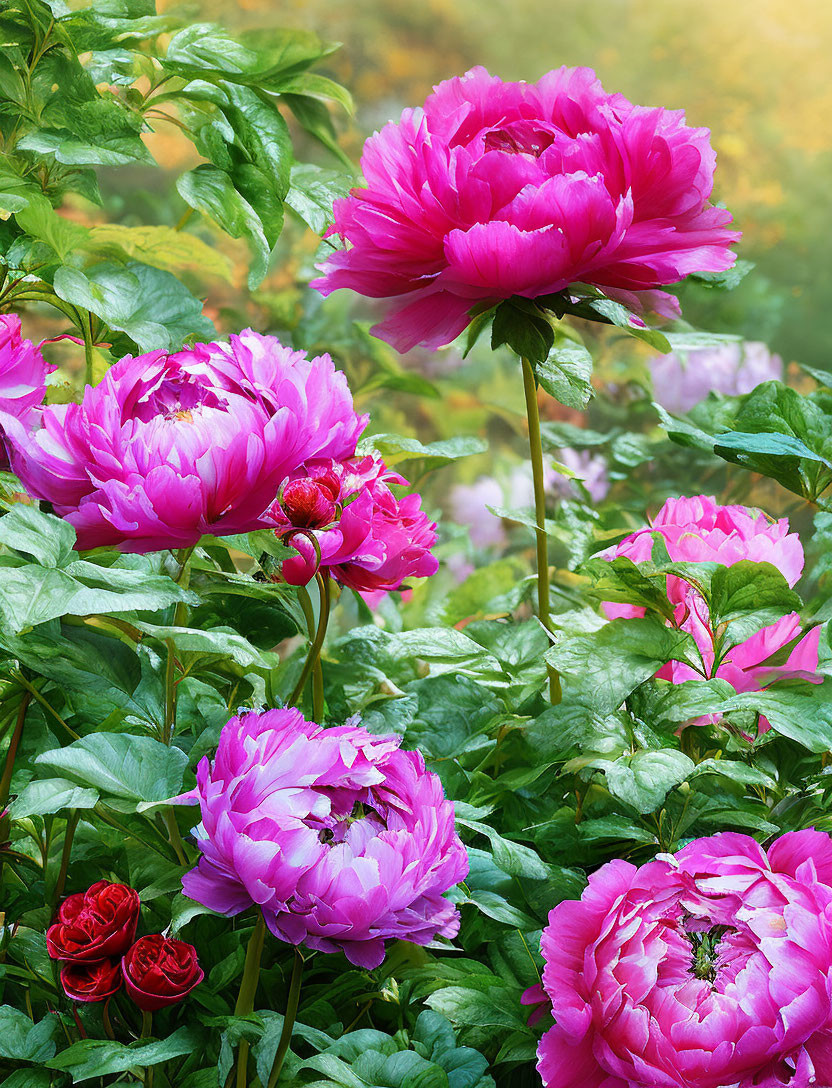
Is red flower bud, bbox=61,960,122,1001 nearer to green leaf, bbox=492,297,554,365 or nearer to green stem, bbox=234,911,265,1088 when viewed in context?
green stem, bbox=234,911,265,1088

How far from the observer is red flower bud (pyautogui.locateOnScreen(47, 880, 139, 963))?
258 mm

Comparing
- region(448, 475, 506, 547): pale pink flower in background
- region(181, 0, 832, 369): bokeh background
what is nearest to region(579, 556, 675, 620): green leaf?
region(448, 475, 506, 547): pale pink flower in background

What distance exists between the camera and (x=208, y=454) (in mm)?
272

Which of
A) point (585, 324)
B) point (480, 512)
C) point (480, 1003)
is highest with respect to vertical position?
point (480, 1003)

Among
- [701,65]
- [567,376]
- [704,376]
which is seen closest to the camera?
[567,376]

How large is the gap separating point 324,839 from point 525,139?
22 cm

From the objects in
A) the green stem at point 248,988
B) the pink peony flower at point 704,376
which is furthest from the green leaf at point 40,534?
the pink peony flower at point 704,376

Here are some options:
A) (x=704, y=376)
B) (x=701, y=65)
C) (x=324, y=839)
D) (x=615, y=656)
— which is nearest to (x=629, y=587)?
(x=615, y=656)

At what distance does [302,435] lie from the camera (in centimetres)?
29

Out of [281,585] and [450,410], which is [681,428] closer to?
[281,585]

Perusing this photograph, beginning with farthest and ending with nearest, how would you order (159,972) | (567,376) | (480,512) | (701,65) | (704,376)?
1. (701,65)
2. (480,512)
3. (704,376)
4. (567,376)
5. (159,972)

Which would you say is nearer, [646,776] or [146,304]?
[646,776]

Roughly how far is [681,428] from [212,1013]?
292 mm

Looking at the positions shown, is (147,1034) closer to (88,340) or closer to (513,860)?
(513,860)
